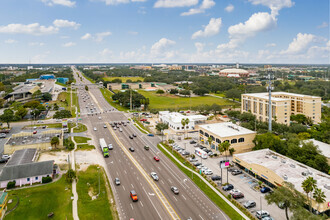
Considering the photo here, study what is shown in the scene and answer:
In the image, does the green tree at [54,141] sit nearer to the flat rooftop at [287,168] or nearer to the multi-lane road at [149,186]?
the multi-lane road at [149,186]

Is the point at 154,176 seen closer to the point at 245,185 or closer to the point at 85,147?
the point at 245,185

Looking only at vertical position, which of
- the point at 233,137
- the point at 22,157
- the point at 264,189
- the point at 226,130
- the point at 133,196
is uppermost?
the point at 226,130

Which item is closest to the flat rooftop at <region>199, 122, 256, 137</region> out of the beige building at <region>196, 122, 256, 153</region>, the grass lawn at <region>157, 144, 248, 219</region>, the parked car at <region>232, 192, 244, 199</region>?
the beige building at <region>196, 122, 256, 153</region>

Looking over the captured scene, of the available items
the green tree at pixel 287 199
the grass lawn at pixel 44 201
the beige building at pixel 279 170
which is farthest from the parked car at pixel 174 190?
the beige building at pixel 279 170

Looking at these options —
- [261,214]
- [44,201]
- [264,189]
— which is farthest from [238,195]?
[44,201]

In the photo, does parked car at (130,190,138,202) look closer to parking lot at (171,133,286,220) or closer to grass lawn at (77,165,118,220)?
grass lawn at (77,165,118,220)

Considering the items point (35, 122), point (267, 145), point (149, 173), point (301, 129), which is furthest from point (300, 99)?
point (35, 122)
